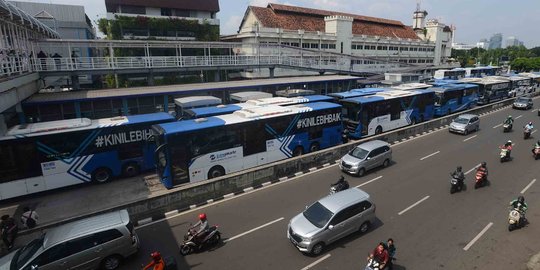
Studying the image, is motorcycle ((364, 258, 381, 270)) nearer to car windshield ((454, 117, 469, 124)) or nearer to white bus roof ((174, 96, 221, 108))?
white bus roof ((174, 96, 221, 108))

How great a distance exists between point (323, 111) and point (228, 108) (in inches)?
256

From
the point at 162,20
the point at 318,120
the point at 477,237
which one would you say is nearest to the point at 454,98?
the point at 318,120

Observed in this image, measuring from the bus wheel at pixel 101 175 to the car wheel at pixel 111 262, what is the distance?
7937 millimetres

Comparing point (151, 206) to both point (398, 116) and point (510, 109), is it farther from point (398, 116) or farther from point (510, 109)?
point (510, 109)

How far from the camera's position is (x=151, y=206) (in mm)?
13664

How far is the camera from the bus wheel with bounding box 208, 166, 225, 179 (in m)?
16.8

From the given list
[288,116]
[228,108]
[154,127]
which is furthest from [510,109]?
[154,127]

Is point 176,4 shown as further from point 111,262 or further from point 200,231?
point 111,262

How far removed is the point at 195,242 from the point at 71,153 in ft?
30.7

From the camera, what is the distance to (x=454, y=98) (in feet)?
113

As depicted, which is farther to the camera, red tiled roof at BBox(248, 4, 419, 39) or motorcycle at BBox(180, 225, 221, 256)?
red tiled roof at BBox(248, 4, 419, 39)

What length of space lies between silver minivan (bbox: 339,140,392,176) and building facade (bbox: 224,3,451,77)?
101 feet

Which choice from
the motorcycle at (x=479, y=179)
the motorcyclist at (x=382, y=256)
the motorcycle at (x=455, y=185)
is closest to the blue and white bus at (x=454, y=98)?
the motorcycle at (x=479, y=179)

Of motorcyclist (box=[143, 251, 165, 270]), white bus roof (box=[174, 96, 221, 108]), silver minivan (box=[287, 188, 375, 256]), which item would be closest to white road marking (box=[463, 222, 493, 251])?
silver minivan (box=[287, 188, 375, 256])
